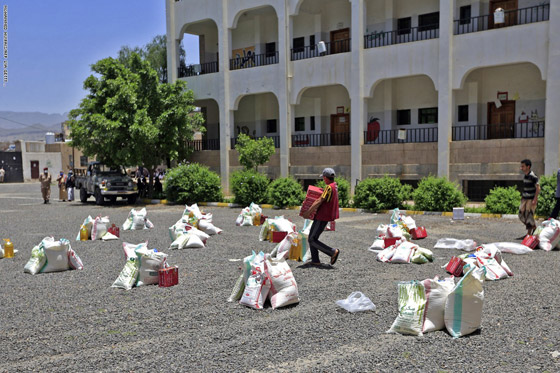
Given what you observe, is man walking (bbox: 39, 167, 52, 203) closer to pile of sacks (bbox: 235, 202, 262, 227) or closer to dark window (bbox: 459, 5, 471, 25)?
pile of sacks (bbox: 235, 202, 262, 227)

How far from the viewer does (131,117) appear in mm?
25094

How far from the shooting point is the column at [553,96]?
1914 centimetres

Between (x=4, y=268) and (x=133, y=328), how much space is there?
5.29 m

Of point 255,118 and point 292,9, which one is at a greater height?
point 292,9

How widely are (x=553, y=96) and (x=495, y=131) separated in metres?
4.28

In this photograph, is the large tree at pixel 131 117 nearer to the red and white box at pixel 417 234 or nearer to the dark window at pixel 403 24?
the dark window at pixel 403 24

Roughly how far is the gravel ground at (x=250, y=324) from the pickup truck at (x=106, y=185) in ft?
49.2

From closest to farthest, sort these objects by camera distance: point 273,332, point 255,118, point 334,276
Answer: point 273,332, point 334,276, point 255,118

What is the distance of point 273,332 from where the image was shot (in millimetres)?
5961

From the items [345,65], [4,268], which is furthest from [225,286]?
[345,65]

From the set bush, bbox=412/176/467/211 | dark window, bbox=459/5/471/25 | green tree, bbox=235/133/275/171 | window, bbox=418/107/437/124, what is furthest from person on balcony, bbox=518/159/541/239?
green tree, bbox=235/133/275/171

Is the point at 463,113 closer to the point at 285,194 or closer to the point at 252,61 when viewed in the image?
the point at 285,194

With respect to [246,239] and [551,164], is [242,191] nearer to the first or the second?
[246,239]

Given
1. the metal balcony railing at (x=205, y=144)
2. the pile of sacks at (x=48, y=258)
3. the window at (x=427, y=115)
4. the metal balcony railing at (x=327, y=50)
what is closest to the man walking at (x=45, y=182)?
the metal balcony railing at (x=205, y=144)
